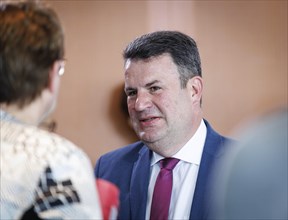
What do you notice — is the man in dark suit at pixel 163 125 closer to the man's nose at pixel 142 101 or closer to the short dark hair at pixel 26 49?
the man's nose at pixel 142 101

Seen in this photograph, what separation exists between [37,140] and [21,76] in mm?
116

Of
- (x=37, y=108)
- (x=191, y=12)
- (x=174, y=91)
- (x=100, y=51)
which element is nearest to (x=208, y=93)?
(x=191, y=12)

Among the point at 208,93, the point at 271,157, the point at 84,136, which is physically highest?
the point at 271,157

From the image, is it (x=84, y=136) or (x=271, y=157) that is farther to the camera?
(x=84, y=136)

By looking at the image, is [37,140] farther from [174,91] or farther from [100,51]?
[100,51]

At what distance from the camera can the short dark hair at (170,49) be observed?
1615mm

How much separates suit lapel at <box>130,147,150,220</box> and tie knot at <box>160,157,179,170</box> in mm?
51

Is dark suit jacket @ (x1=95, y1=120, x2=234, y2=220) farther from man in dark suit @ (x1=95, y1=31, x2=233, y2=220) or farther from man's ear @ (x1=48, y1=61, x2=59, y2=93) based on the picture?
man's ear @ (x1=48, y1=61, x2=59, y2=93)

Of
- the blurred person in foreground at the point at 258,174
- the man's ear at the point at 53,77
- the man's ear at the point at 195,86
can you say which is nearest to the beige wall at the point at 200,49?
the man's ear at the point at 195,86

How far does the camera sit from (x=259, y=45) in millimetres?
3006

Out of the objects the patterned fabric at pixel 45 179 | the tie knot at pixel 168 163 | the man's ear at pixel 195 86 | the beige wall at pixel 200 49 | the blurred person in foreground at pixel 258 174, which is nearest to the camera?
the blurred person in foreground at pixel 258 174

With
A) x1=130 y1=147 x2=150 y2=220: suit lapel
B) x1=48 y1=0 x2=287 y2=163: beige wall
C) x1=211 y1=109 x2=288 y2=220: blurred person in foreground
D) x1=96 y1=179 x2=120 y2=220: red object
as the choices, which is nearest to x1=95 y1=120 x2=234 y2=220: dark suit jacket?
x1=130 y1=147 x2=150 y2=220: suit lapel

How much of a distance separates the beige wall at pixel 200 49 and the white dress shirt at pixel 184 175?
127 centimetres

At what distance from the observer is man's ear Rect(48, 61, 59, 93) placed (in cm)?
85
